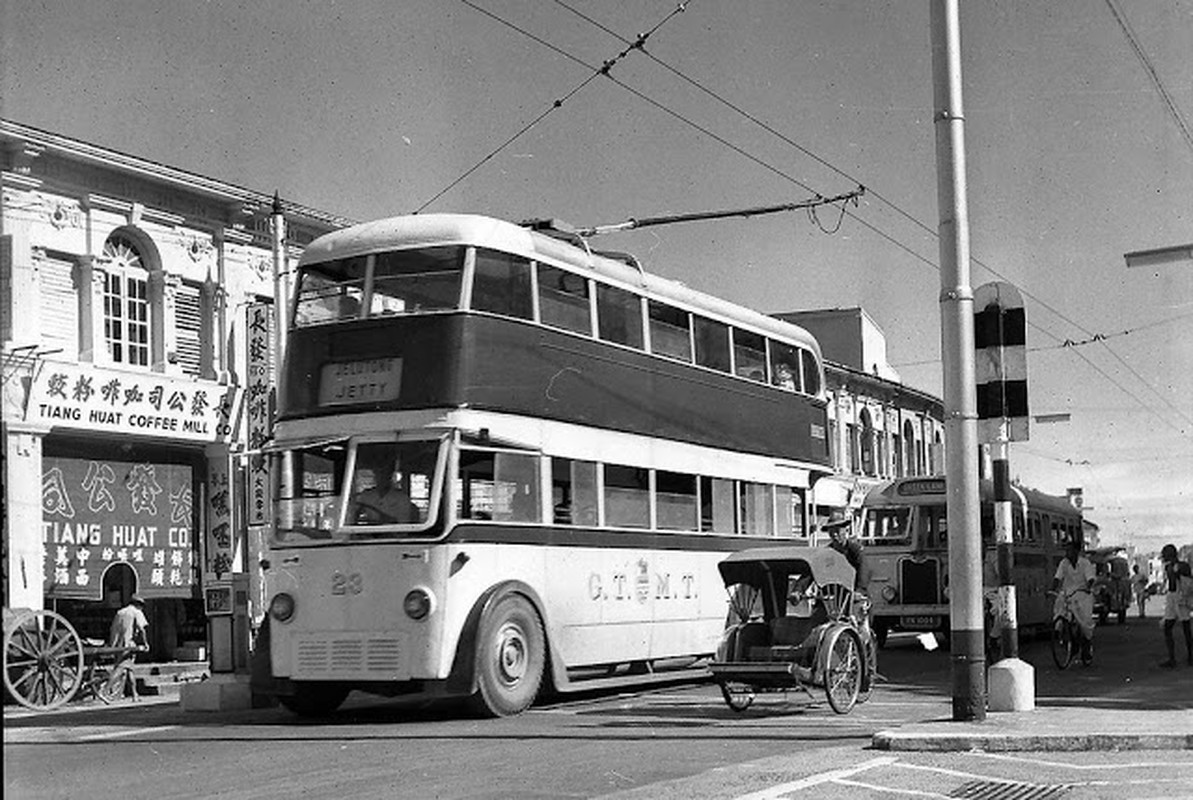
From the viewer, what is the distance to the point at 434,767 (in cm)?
1141

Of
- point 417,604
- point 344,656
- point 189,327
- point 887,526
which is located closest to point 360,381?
point 417,604

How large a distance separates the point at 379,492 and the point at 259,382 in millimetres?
11015

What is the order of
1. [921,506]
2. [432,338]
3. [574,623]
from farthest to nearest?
[921,506] → [574,623] → [432,338]

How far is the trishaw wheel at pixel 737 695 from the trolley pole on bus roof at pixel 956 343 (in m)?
2.89

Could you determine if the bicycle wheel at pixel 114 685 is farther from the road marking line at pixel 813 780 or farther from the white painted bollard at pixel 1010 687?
the road marking line at pixel 813 780

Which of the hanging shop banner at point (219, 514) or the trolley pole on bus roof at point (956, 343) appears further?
the hanging shop banner at point (219, 514)

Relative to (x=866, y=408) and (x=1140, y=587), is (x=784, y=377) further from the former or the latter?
(x=866, y=408)

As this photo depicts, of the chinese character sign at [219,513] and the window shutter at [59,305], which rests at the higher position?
the window shutter at [59,305]

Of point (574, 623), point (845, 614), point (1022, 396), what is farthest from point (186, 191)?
point (1022, 396)

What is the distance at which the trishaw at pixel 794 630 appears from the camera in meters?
15.0

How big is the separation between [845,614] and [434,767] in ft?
19.3

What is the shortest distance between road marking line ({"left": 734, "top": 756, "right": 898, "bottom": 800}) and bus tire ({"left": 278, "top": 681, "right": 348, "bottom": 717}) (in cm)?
706

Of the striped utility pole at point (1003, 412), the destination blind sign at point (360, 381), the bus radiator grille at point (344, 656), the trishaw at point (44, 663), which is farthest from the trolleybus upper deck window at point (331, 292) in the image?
the striped utility pole at point (1003, 412)

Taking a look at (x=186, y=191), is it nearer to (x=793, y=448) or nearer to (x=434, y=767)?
(x=793, y=448)
